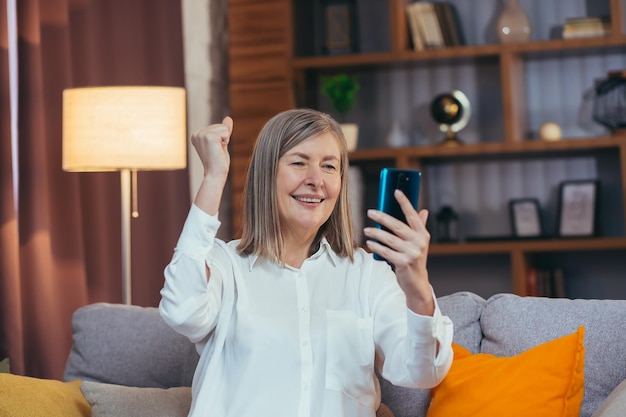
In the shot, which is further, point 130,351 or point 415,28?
point 415,28

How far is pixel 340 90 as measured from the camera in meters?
4.12

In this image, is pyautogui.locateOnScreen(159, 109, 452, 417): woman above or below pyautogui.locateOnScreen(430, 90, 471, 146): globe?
below

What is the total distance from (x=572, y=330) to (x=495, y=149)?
203cm

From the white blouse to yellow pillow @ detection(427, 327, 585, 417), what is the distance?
18 cm

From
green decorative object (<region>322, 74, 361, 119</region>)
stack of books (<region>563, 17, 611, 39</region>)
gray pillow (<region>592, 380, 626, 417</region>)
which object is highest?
stack of books (<region>563, 17, 611, 39</region>)

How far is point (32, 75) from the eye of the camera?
3.15m

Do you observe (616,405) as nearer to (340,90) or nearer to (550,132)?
(550,132)

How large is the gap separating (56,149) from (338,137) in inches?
66.1

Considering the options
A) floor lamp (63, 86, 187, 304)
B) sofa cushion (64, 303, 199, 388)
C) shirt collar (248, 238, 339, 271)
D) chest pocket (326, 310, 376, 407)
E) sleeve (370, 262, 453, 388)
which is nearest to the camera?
sleeve (370, 262, 453, 388)

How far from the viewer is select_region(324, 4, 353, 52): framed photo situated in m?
4.23

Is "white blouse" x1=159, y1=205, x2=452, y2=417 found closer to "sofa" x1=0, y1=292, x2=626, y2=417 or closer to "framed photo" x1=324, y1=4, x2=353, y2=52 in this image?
"sofa" x1=0, y1=292, x2=626, y2=417

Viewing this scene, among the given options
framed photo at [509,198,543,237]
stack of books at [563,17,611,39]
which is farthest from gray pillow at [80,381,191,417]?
stack of books at [563,17,611,39]

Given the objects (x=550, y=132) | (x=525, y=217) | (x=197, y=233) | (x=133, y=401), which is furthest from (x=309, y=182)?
(x=525, y=217)

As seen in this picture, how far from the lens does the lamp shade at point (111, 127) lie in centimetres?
299
